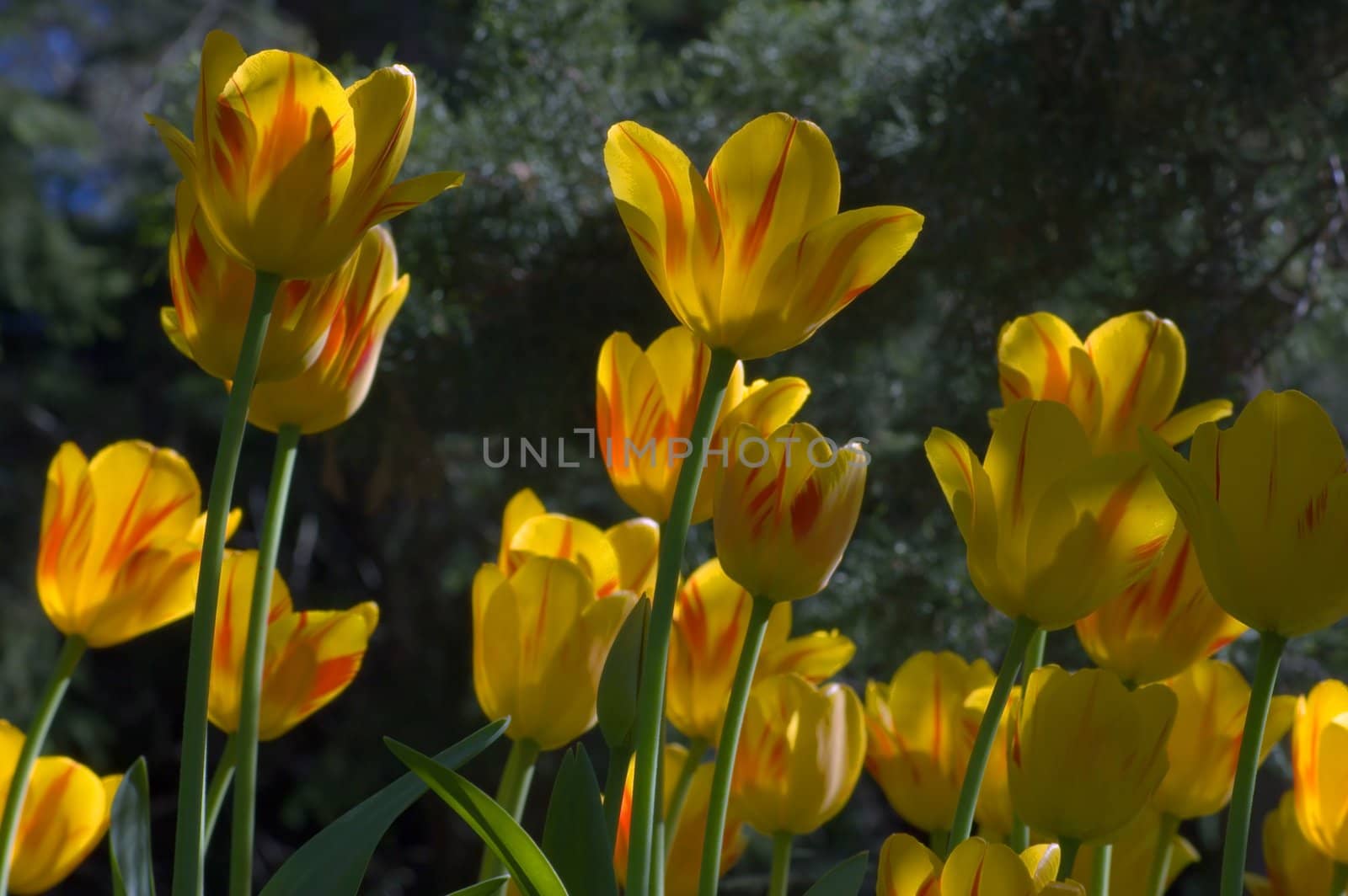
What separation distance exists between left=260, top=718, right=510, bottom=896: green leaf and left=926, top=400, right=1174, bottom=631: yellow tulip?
104mm

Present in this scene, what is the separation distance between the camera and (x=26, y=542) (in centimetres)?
202

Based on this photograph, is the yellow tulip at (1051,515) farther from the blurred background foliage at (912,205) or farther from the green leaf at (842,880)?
the blurred background foliage at (912,205)

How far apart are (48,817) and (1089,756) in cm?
28

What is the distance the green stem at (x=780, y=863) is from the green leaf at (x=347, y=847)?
102 mm

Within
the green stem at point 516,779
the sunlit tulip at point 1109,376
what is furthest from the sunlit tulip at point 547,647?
the sunlit tulip at point 1109,376

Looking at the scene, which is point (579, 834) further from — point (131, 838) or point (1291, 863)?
point (1291, 863)

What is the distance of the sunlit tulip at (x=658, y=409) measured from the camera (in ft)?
1.03

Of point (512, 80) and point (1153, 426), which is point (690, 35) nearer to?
point (512, 80)

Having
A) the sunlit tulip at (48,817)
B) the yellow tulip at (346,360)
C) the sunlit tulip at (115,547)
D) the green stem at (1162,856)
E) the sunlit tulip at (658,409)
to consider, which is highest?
the yellow tulip at (346,360)

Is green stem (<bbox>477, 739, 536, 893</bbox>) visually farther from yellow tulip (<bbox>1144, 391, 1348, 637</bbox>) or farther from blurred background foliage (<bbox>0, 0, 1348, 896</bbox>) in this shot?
blurred background foliage (<bbox>0, 0, 1348, 896</bbox>)

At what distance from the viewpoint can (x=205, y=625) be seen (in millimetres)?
240

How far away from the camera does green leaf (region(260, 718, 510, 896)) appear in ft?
0.86

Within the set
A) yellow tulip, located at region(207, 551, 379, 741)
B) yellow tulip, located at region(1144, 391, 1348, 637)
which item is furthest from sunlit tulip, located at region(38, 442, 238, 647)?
yellow tulip, located at region(1144, 391, 1348, 637)

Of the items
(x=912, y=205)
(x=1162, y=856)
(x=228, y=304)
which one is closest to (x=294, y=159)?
(x=228, y=304)
